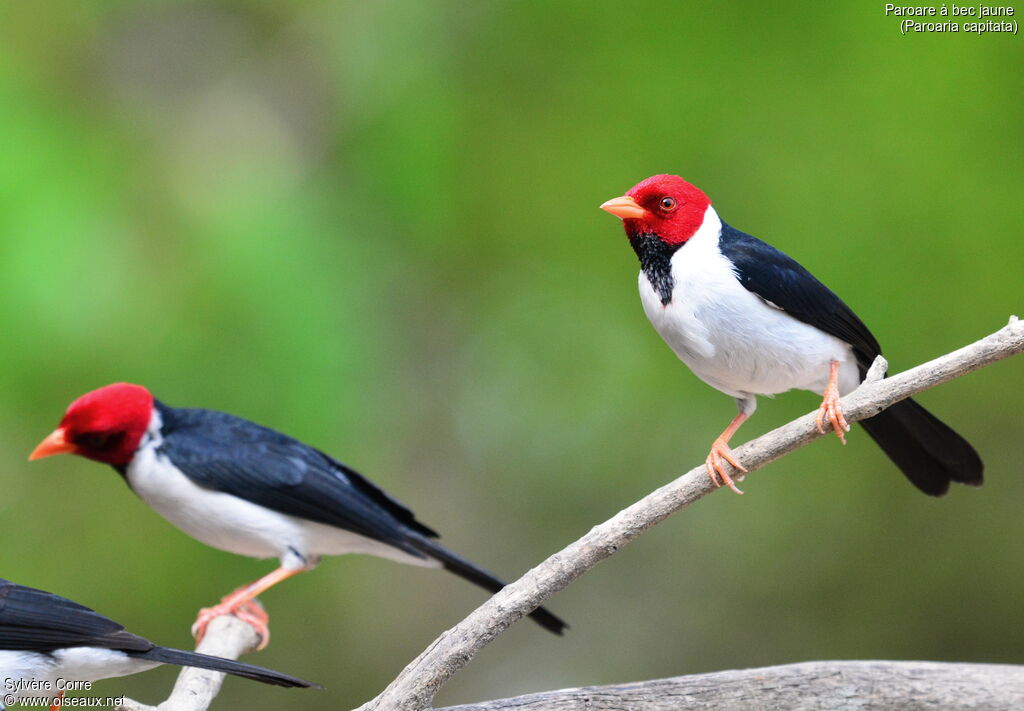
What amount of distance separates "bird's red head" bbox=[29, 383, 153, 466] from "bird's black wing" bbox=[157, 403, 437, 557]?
3.4 inches

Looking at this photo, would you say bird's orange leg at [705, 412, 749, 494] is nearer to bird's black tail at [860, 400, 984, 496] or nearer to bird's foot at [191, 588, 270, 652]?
bird's black tail at [860, 400, 984, 496]

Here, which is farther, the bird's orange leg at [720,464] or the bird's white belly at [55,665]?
the bird's white belly at [55,665]

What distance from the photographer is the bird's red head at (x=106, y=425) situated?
2.38 metres

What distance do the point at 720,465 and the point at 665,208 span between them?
0.41 meters

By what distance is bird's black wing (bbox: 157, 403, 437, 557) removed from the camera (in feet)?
8.25

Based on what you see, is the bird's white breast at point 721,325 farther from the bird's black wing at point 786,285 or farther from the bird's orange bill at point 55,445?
→ the bird's orange bill at point 55,445

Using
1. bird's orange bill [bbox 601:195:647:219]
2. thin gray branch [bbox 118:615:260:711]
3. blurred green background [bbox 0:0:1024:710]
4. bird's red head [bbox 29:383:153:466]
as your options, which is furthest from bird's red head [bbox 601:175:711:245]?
bird's red head [bbox 29:383:153:466]

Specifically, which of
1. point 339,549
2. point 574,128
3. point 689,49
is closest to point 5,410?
point 339,549

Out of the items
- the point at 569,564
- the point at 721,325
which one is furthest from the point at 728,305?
the point at 569,564

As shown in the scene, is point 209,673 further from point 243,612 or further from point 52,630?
point 243,612

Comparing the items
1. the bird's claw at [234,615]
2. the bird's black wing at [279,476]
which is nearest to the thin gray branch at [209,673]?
the bird's claw at [234,615]

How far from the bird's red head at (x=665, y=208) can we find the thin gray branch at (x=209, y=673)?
1107 millimetres

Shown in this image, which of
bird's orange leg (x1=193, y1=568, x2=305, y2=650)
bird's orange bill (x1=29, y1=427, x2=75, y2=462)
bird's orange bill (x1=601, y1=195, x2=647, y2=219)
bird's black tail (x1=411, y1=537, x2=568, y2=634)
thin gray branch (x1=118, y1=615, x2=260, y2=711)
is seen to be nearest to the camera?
bird's orange bill (x1=601, y1=195, x2=647, y2=219)

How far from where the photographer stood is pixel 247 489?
8.32 ft
